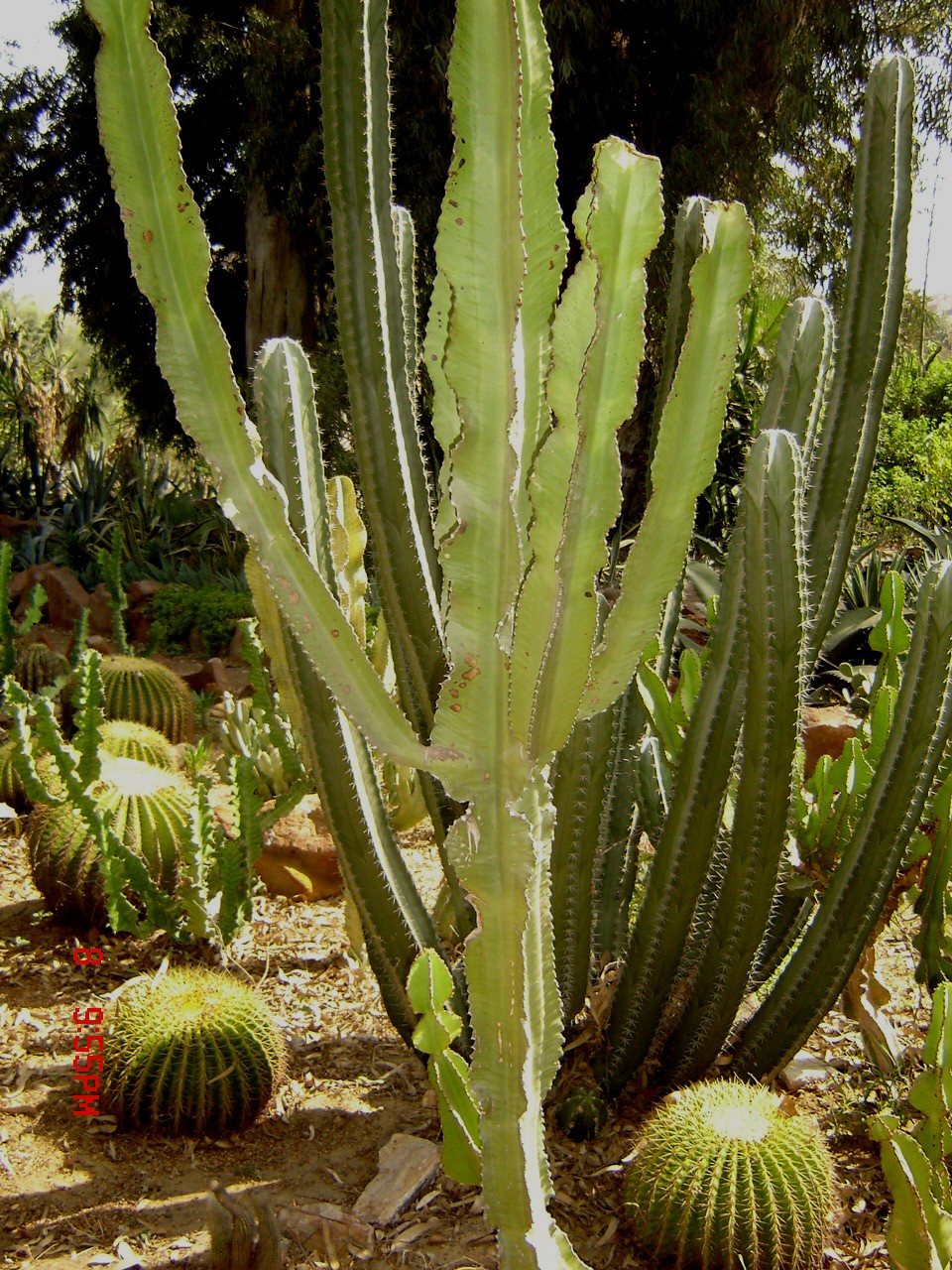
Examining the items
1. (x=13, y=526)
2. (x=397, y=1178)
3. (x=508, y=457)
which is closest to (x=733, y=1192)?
(x=397, y=1178)

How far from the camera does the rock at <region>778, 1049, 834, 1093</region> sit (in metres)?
2.43

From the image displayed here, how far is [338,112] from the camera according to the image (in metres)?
1.79

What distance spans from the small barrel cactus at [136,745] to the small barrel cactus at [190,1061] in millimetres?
1437

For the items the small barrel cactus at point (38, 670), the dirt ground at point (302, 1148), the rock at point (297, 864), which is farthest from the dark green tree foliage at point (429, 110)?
the dirt ground at point (302, 1148)

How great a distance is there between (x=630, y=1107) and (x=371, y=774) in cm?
88

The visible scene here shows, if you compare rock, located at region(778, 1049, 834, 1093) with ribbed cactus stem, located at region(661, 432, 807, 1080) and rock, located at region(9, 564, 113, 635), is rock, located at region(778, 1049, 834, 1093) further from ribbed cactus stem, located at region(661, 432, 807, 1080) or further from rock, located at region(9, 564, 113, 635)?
rock, located at region(9, 564, 113, 635)

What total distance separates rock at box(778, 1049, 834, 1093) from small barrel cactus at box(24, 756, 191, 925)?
62.4 inches

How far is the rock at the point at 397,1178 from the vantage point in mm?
2006

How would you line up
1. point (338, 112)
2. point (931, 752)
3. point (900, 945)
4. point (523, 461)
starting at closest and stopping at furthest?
point (523, 461)
point (338, 112)
point (931, 752)
point (900, 945)

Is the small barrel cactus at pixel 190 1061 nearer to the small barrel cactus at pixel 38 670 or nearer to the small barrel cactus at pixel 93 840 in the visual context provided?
the small barrel cactus at pixel 93 840

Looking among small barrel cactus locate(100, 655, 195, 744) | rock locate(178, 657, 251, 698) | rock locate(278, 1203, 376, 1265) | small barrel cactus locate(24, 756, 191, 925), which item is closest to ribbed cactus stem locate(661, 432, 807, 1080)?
rock locate(278, 1203, 376, 1265)

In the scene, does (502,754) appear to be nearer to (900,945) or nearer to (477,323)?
(477,323)

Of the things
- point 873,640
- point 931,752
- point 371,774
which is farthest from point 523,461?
point 873,640
